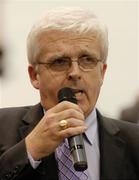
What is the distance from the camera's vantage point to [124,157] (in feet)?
5.43

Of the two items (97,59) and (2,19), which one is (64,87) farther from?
(2,19)

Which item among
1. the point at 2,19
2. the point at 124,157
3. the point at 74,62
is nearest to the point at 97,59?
the point at 74,62

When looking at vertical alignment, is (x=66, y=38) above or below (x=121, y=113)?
above

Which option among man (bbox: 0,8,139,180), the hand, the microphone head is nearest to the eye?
man (bbox: 0,8,139,180)

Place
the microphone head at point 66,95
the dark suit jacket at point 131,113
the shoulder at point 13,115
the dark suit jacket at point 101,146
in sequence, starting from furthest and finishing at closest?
the dark suit jacket at point 131,113
the shoulder at point 13,115
the dark suit jacket at point 101,146
the microphone head at point 66,95

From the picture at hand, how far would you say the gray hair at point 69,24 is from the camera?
1.53 m

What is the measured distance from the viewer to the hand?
1.28 m

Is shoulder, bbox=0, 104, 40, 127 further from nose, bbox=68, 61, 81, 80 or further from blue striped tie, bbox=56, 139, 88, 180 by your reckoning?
nose, bbox=68, 61, 81, 80

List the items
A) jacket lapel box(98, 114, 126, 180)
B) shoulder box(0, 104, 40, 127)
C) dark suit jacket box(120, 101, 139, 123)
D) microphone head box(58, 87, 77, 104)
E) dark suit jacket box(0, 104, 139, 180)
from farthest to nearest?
dark suit jacket box(120, 101, 139, 123) < shoulder box(0, 104, 40, 127) < jacket lapel box(98, 114, 126, 180) < dark suit jacket box(0, 104, 139, 180) < microphone head box(58, 87, 77, 104)

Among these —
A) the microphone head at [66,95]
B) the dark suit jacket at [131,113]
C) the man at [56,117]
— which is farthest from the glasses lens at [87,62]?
the dark suit jacket at [131,113]

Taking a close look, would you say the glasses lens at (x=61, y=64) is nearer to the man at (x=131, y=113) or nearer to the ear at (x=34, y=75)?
the ear at (x=34, y=75)

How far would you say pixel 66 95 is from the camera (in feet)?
4.48

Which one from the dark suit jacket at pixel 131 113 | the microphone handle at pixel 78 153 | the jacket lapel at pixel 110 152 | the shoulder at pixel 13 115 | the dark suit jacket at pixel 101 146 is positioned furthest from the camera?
the dark suit jacket at pixel 131 113

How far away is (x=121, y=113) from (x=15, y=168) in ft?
7.63
